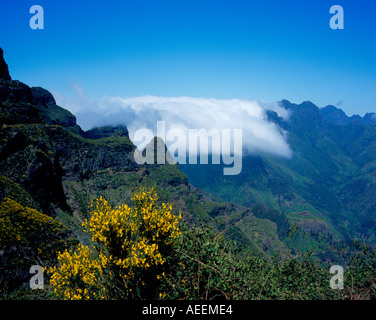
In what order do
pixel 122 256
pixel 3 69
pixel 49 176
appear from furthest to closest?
1. pixel 3 69
2. pixel 49 176
3. pixel 122 256

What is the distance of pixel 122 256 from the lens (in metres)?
12.1

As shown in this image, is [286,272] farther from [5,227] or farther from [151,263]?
[5,227]

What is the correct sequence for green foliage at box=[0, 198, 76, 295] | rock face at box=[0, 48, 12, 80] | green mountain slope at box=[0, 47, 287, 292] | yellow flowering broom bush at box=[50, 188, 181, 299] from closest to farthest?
yellow flowering broom bush at box=[50, 188, 181, 299] < green foliage at box=[0, 198, 76, 295] < green mountain slope at box=[0, 47, 287, 292] < rock face at box=[0, 48, 12, 80]

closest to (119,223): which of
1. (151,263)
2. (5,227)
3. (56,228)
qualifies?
(151,263)

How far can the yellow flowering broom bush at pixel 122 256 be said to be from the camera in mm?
11609

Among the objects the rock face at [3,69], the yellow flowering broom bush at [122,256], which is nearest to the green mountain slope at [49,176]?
the rock face at [3,69]

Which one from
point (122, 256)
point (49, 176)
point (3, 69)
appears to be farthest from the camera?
point (3, 69)

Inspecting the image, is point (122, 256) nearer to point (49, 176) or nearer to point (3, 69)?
point (49, 176)

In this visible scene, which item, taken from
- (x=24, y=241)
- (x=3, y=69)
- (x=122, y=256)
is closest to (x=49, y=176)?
(x=24, y=241)

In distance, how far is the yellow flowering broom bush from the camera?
1161 centimetres

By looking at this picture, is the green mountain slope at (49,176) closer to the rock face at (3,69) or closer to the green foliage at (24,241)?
the green foliage at (24,241)

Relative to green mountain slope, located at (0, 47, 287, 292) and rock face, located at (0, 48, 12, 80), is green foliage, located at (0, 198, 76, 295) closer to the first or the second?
green mountain slope, located at (0, 47, 287, 292)

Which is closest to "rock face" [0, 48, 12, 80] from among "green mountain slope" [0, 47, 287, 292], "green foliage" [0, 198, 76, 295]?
"green mountain slope" [0, 47, 287, 292]
